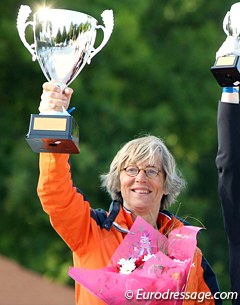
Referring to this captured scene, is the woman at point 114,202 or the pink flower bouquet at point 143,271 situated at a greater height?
the woman at point 114,202

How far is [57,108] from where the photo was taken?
9.95 ft

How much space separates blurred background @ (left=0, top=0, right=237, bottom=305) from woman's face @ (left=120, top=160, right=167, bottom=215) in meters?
6.52

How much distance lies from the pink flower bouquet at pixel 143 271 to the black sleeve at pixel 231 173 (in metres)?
0.14

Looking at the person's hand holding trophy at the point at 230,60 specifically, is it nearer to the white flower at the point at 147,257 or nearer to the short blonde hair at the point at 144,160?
the short blonde hair at the point at 144,160

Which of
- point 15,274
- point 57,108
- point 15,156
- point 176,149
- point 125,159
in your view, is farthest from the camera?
point 176,149

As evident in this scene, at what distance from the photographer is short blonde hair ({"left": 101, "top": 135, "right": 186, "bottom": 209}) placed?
3.31 metres

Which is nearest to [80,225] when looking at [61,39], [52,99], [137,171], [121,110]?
[137,171]

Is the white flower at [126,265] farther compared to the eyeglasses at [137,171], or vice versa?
the eyeglasses at [137,171]

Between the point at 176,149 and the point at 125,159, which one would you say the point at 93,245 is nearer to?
the point at 125,159

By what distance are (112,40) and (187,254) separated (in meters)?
8.04

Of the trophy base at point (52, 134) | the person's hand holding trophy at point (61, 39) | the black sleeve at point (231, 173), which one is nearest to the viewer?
the trophy base at point (52, 134)

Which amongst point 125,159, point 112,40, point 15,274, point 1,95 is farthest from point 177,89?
point 125,159

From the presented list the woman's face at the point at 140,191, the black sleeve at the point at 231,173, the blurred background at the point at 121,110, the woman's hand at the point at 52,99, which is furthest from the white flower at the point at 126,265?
the blurred background at the point at 121,110

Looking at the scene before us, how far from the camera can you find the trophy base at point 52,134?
9.82 ft
